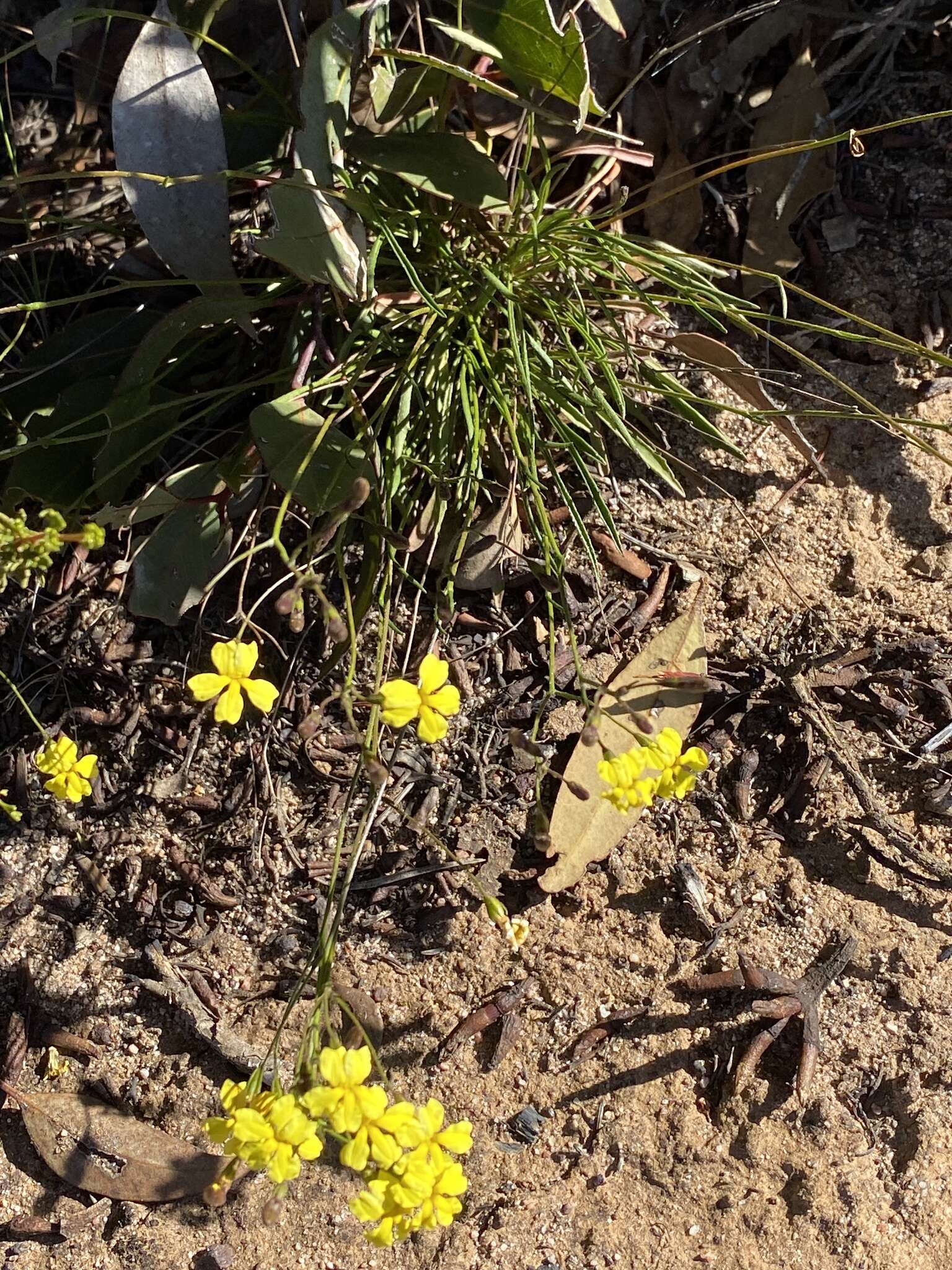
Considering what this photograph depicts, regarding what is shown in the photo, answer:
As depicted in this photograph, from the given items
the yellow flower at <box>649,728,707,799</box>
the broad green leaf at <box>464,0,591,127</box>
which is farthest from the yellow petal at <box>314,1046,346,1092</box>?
the broad green leaf at <box>464,0,591,127</box>

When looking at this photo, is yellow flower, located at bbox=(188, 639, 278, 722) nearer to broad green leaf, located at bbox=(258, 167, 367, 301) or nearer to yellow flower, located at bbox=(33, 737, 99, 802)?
yellow flower, located at bbox=(33, 737, 99, 802)

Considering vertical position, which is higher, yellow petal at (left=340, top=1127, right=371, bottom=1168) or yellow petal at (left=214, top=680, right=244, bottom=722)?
yellow petal at (left=214, top=680, right=244, bottom=722)

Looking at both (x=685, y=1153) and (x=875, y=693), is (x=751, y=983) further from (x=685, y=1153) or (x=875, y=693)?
(x=875, y=693)

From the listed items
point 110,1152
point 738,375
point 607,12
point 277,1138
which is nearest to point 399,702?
point 277,1138

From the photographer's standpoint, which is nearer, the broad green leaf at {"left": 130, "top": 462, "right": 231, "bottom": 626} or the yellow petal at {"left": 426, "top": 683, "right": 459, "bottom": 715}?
the yellow petal at {"left": 426, "top": 683, "right": 459, "bottom": 715}

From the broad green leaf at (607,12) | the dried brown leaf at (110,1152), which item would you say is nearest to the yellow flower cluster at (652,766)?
the dried brown leaf at (110,1152)

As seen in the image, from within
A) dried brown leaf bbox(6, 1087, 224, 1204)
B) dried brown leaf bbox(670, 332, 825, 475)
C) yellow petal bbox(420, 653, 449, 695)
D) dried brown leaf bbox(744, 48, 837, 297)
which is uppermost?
dried brown leaf bbox(744, 48, 837, 297)

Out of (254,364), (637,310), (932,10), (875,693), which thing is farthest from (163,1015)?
(932,10)

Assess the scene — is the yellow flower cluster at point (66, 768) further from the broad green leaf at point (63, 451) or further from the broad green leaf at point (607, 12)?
the broad green leaf at point (607, 12)
